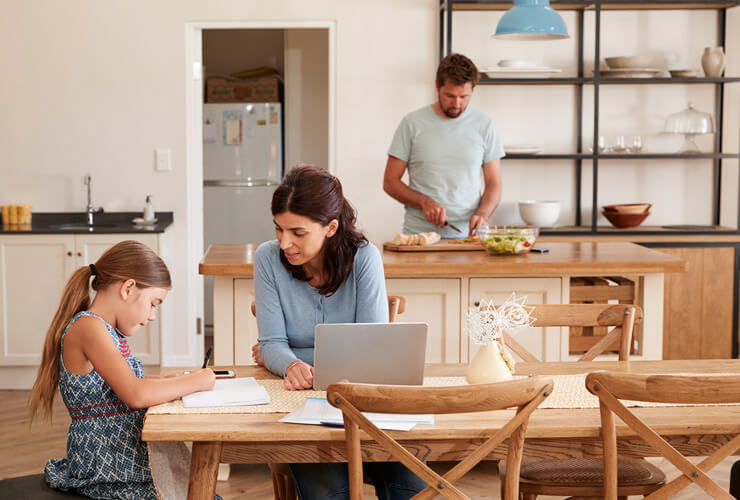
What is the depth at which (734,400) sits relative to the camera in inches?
63.2

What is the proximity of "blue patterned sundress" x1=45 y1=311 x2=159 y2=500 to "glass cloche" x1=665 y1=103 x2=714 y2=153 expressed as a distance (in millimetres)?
3958

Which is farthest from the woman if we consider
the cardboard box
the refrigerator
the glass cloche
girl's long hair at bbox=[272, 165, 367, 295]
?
the cardboard box

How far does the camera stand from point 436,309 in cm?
329

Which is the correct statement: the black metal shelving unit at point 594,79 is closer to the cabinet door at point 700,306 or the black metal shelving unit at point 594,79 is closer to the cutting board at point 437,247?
the cabinet door at point 700,306

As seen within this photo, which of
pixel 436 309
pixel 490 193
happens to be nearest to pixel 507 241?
pixel 436 309

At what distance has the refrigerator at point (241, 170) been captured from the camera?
6.04m

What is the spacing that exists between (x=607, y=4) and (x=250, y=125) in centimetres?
250

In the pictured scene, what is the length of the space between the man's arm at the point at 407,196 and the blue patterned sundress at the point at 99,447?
6.91 ft

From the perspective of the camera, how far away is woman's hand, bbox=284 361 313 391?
77.3 inches

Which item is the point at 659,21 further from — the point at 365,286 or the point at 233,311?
the point at 365,286

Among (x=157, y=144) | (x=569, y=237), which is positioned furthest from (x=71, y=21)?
(x=569, y=237)

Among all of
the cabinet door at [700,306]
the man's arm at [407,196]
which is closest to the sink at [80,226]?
the man's arm at [407,196]

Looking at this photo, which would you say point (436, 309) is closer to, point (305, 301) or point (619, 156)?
point (305, 301)

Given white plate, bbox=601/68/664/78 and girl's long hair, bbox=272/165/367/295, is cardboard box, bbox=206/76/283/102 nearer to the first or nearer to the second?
white plate, bbox=601/68/664/78
